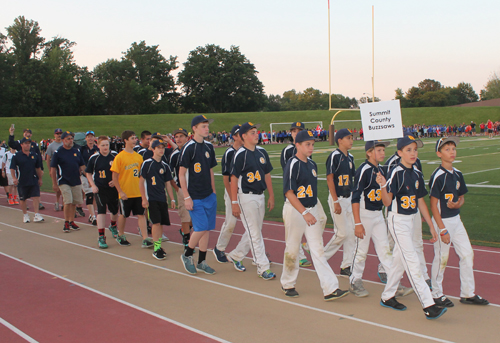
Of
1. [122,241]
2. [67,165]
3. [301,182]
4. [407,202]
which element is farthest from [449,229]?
[67,165]

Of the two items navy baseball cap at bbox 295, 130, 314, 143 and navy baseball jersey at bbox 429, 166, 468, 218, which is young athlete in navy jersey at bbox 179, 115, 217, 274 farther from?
navy baseball jersey at bbox 429, 166, 468, 218

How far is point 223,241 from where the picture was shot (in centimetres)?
726

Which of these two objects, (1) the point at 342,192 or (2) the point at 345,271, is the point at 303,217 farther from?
(2) the point at 345,271

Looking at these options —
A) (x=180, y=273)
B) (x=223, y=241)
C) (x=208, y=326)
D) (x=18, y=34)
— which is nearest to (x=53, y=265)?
(x=180, y=273)

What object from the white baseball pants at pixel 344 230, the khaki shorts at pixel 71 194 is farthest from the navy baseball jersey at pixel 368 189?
the khaki shorts at pixel 71 194

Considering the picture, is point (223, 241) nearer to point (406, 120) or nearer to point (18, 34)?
point (406, 120)

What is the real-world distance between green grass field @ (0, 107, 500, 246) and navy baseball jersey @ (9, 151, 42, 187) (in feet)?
16.2

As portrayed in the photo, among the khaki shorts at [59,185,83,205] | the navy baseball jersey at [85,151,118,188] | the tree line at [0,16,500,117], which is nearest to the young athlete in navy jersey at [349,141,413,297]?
the navy baseball jersey at [85,151,118,188]

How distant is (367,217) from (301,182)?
0.94 meters

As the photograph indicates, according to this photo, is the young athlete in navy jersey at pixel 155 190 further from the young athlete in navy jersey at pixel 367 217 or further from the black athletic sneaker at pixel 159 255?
the young athlete in navy jersey at pixel 367 217

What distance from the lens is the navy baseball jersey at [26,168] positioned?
11.1 meters

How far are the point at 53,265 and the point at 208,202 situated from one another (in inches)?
112

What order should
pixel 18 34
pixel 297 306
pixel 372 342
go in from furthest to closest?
pixel 18 34 → pixel 297 306 → pixel 372 342

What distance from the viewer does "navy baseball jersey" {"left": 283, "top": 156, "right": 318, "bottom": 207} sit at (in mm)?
5281
